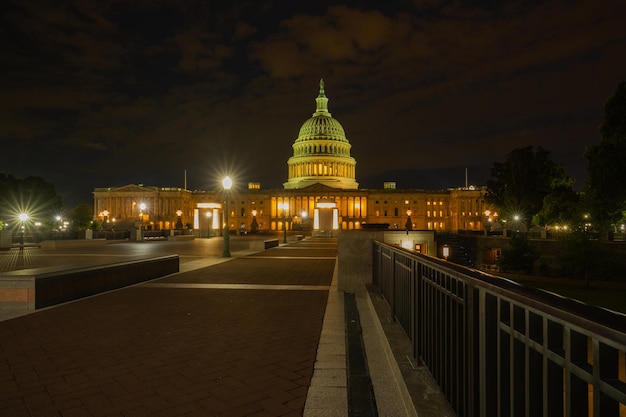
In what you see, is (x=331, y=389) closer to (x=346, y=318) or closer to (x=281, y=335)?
(x=281, y=335)

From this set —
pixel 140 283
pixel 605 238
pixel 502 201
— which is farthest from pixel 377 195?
pixel 140 283

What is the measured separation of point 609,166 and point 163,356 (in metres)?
40.6

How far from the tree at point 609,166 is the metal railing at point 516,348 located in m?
39.8

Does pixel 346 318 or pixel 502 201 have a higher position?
pixel 502 201

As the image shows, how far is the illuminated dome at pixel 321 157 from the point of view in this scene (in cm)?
14138

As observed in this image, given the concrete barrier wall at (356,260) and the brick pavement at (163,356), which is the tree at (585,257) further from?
the brick pavement at (163,356)

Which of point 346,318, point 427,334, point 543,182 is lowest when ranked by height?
point 346,318

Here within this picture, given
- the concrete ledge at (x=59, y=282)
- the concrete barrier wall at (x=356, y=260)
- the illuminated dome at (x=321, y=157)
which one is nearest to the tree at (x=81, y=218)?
the illuminated dome at (x=321, y=157)

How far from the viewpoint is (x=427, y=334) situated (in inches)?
190

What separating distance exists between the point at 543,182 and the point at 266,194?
282 ft

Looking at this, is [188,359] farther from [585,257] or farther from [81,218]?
[81,218]

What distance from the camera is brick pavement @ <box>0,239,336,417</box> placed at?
4.77 metres

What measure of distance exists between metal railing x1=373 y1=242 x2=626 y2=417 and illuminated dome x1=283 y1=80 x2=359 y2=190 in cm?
13584

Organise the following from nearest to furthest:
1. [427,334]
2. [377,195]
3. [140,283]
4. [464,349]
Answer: [464,349] < [427,334] < [140,283] < [377,195]
